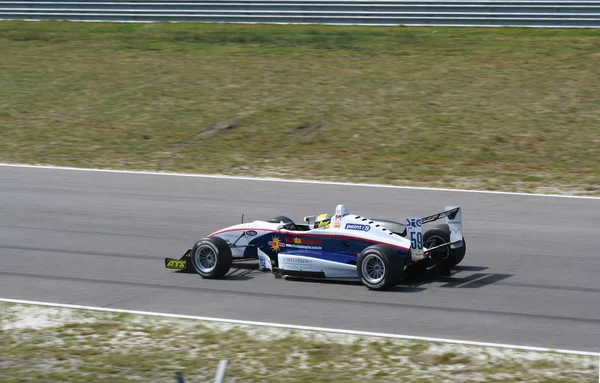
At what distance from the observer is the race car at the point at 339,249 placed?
9.69 meters

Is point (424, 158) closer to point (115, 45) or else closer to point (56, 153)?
point (56, 153)

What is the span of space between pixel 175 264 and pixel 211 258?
0.49 m

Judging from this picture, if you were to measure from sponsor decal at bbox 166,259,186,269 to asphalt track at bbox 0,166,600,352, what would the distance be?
0.35ft

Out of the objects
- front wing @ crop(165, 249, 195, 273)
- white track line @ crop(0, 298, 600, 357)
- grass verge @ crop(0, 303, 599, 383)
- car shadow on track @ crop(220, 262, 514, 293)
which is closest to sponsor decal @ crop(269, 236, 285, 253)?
car shadow on track @ crop(220, 262, 514, 293)

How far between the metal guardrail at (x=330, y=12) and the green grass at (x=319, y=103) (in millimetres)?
291

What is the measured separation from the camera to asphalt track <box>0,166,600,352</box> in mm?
8938

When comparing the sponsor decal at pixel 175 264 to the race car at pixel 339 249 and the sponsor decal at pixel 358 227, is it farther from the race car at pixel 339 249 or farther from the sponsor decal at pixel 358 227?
the sponsor decal at pixel 358 227

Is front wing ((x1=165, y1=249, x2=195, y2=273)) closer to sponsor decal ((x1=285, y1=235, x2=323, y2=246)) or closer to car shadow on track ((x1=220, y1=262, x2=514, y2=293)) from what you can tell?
car shadow on track ((x1=220, y1=262, x2=514, y2=293))

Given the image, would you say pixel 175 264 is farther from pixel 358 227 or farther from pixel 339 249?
pixel 358 227

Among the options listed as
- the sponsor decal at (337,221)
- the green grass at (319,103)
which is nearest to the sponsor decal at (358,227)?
the sponsor decal at (337,221)

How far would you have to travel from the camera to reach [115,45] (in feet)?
89.4

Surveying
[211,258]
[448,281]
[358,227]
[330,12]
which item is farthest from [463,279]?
[330,12]

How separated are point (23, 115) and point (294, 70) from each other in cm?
667

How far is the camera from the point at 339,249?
10.0 metres
